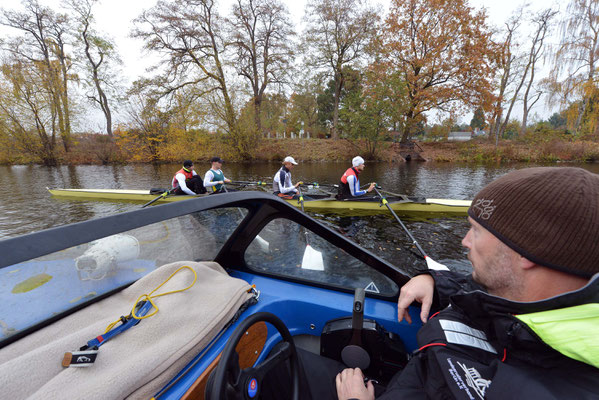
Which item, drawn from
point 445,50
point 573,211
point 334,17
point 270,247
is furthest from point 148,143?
point 445,50

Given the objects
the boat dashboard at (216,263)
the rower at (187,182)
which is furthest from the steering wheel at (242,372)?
the rower at (187,182)

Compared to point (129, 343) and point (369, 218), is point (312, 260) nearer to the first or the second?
point (129, 343)

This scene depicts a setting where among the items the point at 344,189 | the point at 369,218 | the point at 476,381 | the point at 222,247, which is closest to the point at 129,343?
the point at 222,247

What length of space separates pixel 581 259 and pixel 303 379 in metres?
1.30

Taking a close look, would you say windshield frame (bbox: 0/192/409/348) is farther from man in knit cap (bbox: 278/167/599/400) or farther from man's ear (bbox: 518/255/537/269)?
man's ear (bbox: 518/255/537/269)

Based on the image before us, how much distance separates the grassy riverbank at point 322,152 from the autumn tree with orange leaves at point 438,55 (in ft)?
13.8

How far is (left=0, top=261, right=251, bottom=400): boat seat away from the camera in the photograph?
0.77 metres

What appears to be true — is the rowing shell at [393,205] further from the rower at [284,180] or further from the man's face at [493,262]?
the man's face at [493,262]

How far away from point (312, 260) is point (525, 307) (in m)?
1.27

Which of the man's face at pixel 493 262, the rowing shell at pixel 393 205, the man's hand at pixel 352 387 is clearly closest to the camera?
the man's face at pixel 493 262

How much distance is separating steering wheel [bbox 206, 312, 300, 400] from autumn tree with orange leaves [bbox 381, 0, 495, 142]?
25.4m

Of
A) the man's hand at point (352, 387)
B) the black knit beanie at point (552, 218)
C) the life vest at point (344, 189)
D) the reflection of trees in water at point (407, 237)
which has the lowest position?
the reflection of trees in water at point (407, 237)

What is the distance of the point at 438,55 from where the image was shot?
21438mm

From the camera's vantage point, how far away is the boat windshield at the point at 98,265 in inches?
36.9
